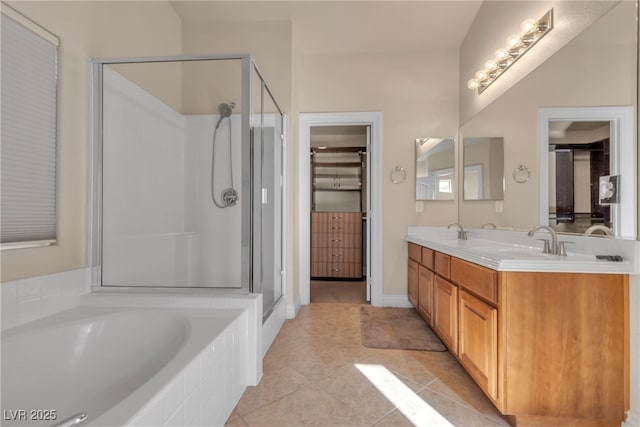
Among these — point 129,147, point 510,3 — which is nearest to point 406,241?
point 510,3

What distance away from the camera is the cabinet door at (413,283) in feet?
9.12

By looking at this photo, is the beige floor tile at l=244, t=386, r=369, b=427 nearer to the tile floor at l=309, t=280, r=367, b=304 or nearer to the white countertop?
the white countertop

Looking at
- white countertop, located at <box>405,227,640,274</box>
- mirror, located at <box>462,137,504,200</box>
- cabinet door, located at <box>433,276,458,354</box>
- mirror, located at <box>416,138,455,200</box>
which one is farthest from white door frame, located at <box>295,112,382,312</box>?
white countertop, located at <box>405,227,640,274</box>

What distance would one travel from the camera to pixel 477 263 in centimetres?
160

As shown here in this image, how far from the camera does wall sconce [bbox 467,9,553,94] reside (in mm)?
1859

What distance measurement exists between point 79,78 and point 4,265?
3.44 ft

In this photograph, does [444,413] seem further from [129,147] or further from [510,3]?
→ [510,3]

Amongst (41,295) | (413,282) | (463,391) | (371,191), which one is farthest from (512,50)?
(41,295)

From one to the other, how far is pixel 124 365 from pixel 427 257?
2.14 m

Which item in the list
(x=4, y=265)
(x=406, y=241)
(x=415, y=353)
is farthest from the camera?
(x=406, y=241)

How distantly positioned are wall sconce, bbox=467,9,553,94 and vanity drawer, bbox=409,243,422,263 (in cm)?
150

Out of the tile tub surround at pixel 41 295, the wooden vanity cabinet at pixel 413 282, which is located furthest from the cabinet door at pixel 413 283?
the tile tub surround at pixel 41 295

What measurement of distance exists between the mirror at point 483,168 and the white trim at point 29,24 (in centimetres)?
288

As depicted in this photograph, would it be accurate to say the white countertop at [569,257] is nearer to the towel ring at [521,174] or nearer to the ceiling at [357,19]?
the towel ring at [521,174]
